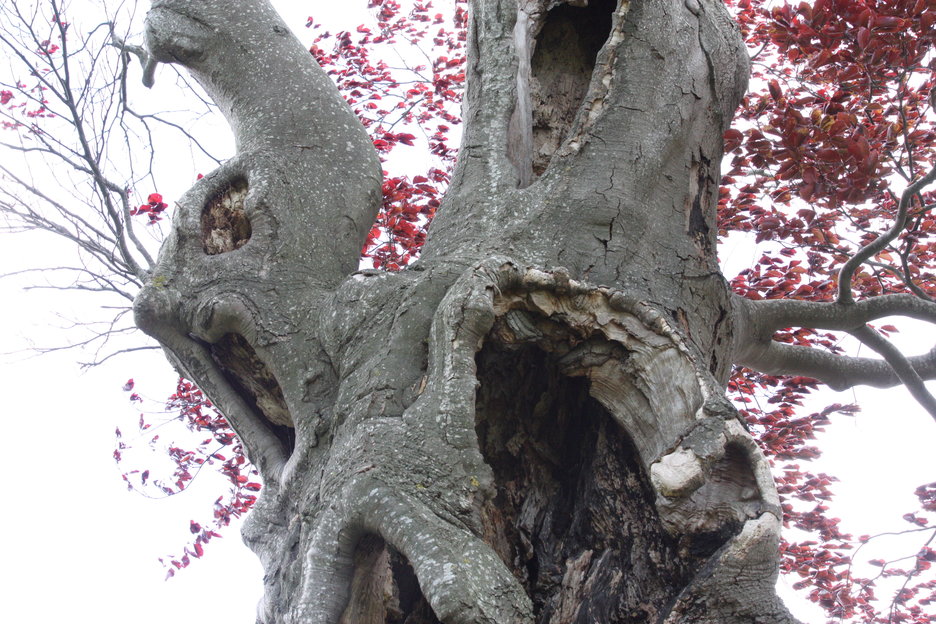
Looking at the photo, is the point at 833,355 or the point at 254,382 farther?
the point at 833,355

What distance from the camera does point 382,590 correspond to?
77.2 inches

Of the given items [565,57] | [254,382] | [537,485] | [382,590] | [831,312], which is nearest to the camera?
[382,590]

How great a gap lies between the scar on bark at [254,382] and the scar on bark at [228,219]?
0.39m

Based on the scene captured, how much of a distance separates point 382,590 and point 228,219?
1.53 m

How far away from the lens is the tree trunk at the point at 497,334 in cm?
184

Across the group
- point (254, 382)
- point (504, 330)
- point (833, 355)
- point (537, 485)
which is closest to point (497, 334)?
point (504, 330)

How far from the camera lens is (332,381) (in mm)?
2316

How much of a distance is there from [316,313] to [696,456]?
128 centimetres

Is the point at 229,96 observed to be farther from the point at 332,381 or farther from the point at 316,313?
the point at 332,381

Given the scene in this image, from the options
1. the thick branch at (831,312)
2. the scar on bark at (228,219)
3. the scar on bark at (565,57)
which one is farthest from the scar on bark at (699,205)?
the scar on bark at (228,219)

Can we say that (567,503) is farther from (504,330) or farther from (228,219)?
(228,219)

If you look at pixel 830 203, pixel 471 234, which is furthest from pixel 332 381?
pixel 830 203

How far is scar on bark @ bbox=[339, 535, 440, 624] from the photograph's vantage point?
6.18 feet

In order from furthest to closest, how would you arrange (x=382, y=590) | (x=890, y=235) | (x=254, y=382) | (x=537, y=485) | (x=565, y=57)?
1. (x=565, y=57)
2. (x=890, y=235)
3. (x=254, y=382)
4. (x=537, y=485)
5. (x=382, y=590)
